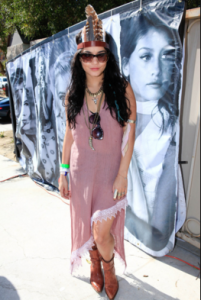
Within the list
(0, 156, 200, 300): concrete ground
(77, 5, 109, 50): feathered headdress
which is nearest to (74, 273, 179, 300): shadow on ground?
(0, 156, 200, 300): concrete ground

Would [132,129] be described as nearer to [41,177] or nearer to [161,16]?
[161,16]

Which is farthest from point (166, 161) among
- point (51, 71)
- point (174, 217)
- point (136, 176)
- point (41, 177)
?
point (41, 177)

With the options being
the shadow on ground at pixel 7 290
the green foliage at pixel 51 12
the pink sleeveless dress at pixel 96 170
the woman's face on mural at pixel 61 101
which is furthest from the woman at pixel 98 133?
the green foliage at pixel 51 12

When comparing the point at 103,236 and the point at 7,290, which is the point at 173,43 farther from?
the point at 7,290

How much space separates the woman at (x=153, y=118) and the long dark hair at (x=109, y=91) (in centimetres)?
39

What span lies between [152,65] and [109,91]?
53 centimetres

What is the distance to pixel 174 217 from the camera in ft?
6.66

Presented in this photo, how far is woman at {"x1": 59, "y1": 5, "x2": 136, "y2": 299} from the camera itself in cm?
156

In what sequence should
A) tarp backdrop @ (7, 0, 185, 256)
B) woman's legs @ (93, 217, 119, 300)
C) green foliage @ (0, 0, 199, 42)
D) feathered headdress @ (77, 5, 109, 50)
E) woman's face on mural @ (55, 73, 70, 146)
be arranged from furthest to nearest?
green foliage @ (0, 0, 199, 42) < woman's face on mural @ (55, 73, 70, 146) < tarp backdrop @ (7, 0, 185, 256) < woman's legs @ (93, 217, 119, 300) < feathered headdress @ (77, 5, 109, 50)

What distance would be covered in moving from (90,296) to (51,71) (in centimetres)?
269

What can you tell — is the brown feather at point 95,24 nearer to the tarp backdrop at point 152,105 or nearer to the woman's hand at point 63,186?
the tarp backdrop at point 152,105

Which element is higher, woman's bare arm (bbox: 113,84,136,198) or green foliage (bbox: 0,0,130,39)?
green foliage (bbox: 0,0,130,39)

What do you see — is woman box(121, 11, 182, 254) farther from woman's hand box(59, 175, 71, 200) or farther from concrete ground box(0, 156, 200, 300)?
woman's hand box(59, 175, 71, 200)

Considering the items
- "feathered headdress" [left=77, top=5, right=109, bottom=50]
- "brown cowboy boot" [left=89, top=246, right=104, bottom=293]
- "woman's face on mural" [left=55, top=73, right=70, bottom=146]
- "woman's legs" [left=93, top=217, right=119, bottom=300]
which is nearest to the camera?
"feathered headdress" [left=77, top=5, right=109, bottom=50]
